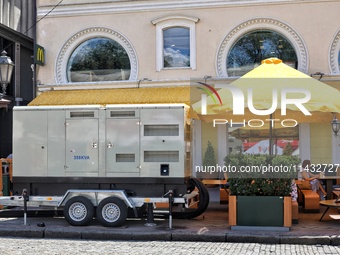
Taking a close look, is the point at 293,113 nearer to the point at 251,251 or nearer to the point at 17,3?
the point at 251,251

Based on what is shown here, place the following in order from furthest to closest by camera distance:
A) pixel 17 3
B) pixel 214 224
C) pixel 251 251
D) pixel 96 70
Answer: pixel 17 3, pixel 96 70, pixel 214 224, pixel 251 251

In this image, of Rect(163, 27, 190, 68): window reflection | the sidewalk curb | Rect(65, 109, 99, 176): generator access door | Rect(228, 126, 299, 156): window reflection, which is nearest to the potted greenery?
the sidewalk curb

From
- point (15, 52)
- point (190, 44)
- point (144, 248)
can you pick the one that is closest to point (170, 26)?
point (190, 44)

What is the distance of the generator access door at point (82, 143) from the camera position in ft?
38.6

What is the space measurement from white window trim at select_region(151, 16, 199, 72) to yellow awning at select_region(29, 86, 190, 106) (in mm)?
834

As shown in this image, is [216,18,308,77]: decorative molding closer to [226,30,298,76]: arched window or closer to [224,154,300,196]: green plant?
[226,30,298,76]: arched window

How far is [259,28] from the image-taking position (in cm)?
1591

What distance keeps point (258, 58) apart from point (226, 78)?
1176mm

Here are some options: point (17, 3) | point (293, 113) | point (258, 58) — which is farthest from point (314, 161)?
point (17, 3)

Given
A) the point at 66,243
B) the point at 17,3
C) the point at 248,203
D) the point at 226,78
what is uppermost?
the point at 17,3

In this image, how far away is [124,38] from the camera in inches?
653

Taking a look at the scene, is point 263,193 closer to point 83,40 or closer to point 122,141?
point 122,141

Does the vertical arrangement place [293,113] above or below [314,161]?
above

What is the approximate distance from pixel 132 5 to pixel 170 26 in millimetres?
1368
